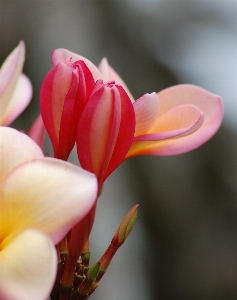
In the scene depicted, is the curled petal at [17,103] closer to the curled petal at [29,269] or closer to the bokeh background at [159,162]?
the curled petal at [29,269]

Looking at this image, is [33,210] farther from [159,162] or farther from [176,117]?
[159,162]

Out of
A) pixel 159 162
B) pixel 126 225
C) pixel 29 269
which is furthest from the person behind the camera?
pixel 159 162

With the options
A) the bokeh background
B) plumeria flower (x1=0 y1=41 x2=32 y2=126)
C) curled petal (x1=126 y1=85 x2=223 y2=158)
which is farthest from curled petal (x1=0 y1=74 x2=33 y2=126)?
the bokeh background

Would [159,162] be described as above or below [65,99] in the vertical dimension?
below

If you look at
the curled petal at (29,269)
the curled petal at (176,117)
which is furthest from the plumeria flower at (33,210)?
the curled petal at (176,117)

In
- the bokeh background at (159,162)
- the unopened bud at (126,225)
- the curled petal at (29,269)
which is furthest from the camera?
the bokeh background at (159,162)

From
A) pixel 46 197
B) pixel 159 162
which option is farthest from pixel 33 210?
pixel 159 162

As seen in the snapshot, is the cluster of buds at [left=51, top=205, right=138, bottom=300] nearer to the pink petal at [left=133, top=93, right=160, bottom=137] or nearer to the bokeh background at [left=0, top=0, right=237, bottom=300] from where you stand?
the pink petal at [left=133, top=93, right=160, bottom=137]

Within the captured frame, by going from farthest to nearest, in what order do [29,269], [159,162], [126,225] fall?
1. [159,162]
2. [126,225]
3. [29,269]

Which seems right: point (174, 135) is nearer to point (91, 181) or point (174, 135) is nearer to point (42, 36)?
point (91, 181)
